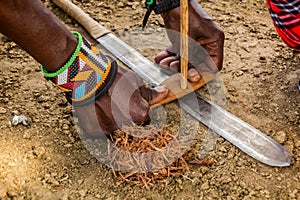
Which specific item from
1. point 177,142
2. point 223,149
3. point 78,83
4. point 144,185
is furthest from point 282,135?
point 78,83

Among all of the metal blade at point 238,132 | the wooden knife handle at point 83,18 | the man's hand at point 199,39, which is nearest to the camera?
the metal blade at point 238,132

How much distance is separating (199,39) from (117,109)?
0.52m

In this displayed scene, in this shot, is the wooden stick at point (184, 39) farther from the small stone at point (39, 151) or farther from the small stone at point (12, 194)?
the small stone at point (12, 194)

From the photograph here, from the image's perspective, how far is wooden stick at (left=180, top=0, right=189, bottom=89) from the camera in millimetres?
1729

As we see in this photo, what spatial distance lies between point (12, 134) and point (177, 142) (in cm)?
63

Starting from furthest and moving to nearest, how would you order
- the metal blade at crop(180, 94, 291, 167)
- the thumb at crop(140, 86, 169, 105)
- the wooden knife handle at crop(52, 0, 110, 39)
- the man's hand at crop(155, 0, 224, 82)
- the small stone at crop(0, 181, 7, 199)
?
the wooden knife handle at crop(52, 0, 110, 39), the man's hand at crop(155, 0, 224, 82), the thumb at crop(140, 86, 169, 105), the metal blade at crop(180, 94, 291, 167), the small stone at crop(0, 181, 7, 199)

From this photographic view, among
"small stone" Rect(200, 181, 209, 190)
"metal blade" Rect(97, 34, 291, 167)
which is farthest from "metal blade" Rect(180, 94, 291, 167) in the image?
"small stone" Rect(200, 181, 209, 190)

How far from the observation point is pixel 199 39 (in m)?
2.01

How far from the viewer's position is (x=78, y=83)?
1637 millimetres

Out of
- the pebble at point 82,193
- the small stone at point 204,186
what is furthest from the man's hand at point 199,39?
the pebble at point 82,193

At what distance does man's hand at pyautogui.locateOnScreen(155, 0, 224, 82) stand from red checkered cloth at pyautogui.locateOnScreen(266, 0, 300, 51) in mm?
250

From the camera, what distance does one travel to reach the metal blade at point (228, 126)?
1723mm

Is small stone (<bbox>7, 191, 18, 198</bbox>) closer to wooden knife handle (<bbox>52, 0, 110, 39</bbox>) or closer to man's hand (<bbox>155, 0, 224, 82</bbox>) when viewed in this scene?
man's hand (<bbox>155, 0, 224, 82</bbox>)

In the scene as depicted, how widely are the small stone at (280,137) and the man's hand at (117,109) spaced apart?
1.58ft
